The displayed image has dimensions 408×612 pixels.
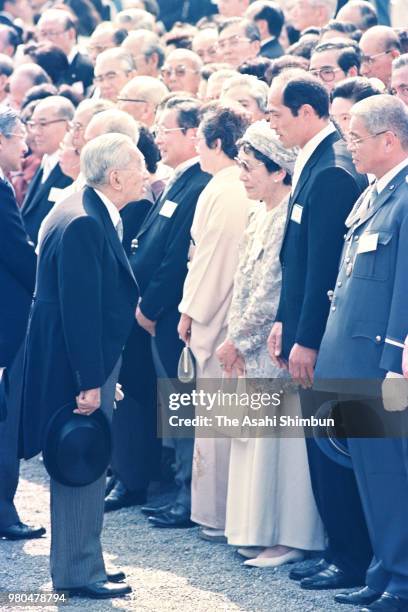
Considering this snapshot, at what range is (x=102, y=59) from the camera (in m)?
9.58

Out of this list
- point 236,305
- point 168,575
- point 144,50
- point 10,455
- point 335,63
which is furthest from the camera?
point 144,50

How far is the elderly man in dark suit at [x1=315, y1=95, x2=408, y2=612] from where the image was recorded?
5.23m

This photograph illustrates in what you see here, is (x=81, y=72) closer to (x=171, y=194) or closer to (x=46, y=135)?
(x=46, y=135)

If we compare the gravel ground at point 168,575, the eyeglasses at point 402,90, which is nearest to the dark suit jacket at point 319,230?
the eyeglasses at point 402,90


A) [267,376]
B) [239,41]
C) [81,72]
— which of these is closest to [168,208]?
[267,376]

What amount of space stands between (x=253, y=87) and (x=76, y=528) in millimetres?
2968

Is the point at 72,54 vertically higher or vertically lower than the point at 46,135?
higher

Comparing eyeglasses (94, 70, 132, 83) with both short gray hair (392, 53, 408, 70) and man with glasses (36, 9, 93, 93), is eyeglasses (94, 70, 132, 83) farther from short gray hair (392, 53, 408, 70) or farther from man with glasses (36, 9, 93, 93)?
short gray hair (392, 53, 408, 70)

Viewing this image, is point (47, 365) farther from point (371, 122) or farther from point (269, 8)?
point (269, 8)

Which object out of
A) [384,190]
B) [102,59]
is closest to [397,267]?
[384,190]

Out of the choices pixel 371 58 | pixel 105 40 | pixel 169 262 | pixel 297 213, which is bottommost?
pixel 169 262

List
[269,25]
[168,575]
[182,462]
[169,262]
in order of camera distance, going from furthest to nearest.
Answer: [269,25], [182,462], [169,262], [168,575]

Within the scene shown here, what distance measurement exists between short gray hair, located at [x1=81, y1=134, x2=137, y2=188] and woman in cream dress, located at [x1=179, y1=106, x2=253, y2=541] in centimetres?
99

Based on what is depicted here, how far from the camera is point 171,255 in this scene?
277 inches
